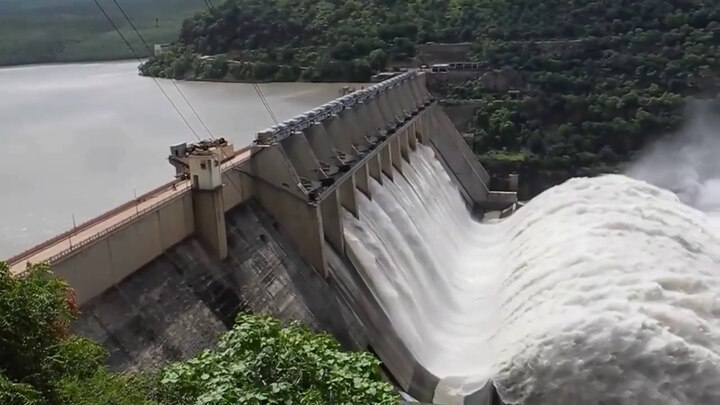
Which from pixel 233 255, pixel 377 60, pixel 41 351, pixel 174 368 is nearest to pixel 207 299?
pixel 233 255

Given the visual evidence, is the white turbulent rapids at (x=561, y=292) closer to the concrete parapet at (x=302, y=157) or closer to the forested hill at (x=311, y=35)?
the concrete parapet at (x=302, y=157)

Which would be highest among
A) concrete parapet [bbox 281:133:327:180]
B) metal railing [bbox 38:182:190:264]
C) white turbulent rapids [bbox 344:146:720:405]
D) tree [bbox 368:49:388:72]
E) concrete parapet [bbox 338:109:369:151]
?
metal railing [bbox 38:182:190:264]

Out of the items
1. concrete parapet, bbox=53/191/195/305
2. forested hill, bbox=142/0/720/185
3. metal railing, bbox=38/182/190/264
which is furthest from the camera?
forested hill, bbox=142/0/720/185

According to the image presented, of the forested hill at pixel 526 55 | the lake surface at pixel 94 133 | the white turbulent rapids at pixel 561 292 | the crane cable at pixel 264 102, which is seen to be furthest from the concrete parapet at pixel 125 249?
the forested hill at pixel 526 55

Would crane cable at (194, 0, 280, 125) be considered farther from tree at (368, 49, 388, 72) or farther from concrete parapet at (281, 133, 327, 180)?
concrete parapet at (281, 133, 327, 180)

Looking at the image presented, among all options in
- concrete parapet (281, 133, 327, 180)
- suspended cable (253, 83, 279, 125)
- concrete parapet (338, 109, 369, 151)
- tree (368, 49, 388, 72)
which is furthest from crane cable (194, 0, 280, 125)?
concrete parapet (281, 133, 327, 180)

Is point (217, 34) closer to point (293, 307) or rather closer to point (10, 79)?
point (10, 79)

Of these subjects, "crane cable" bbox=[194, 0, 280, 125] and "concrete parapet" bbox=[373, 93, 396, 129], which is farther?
"crane cable" bbox=[194, 0, 280, 125]
